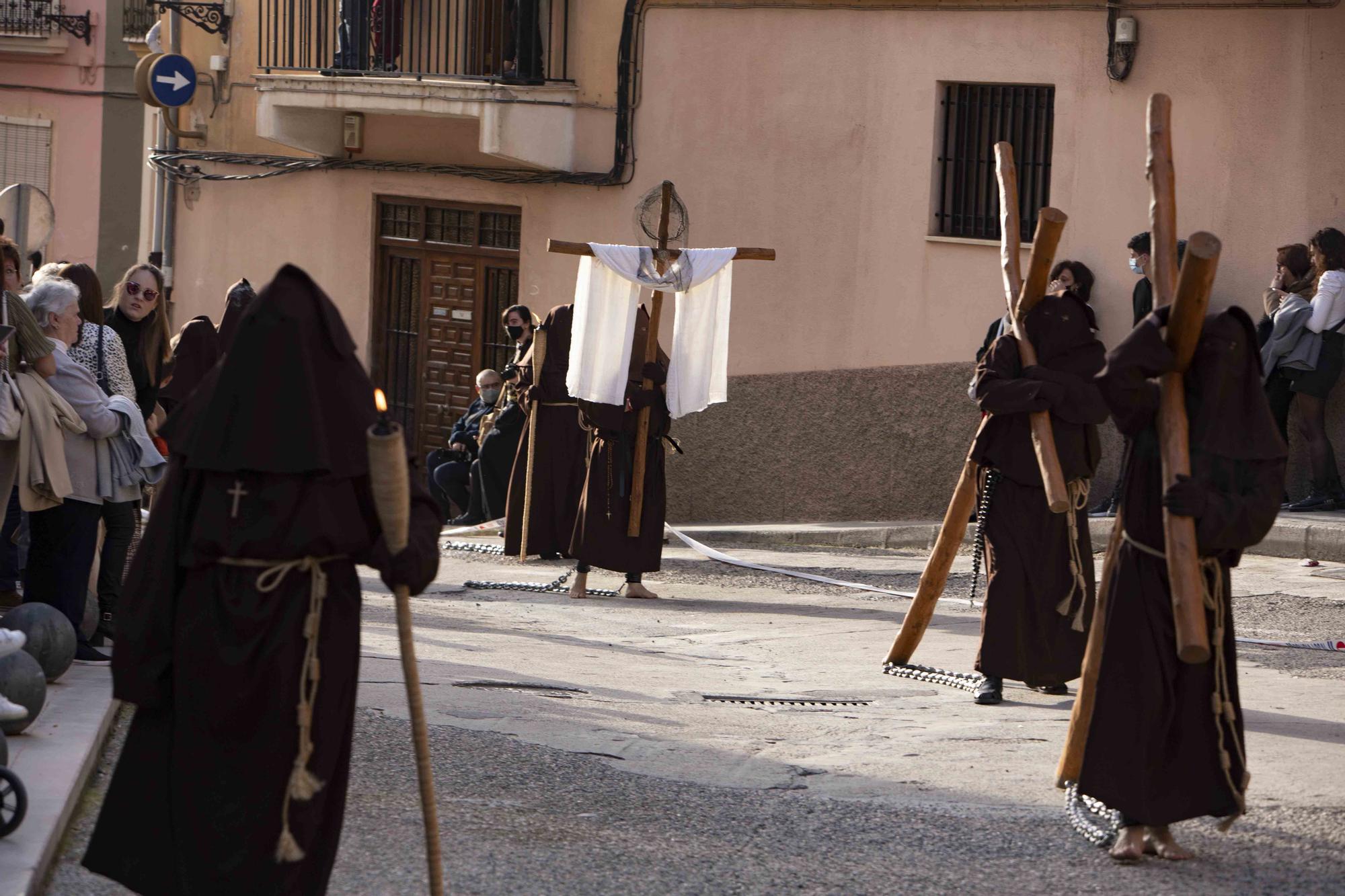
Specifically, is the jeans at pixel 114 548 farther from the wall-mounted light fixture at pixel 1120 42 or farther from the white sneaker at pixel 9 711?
the wall-mounted light fixture at pixel 1120 42

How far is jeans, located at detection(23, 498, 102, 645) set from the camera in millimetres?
7262

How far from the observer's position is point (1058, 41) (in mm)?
13656

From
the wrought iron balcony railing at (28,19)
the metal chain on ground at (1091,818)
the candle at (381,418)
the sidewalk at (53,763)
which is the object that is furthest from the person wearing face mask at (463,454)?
the wrought iron balcony railing at (28,19)

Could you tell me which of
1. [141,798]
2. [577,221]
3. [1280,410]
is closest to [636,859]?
[141,798]

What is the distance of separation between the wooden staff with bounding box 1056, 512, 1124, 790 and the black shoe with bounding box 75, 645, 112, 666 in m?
3.94

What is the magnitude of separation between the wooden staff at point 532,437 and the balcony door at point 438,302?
201 inches

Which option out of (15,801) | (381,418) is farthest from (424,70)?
(381,418)

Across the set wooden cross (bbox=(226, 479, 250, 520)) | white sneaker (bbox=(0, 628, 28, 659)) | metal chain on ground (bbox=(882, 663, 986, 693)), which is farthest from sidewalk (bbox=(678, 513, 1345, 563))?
wooden cross (bbox=(226, 479, 250, 520))

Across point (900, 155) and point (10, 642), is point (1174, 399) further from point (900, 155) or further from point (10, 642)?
point (900, 155)

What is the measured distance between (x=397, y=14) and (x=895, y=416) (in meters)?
6.64

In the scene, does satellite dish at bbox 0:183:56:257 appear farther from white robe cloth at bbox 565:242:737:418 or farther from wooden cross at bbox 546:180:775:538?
white robe cloth at bbox 565:242:737:418

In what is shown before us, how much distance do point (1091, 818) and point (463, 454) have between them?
998 centimetres

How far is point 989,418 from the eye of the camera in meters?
7.73

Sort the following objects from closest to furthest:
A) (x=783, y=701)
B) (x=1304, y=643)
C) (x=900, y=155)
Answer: (x=783, y=701) → (x=1304, y=643) → (x=900, y=155)
